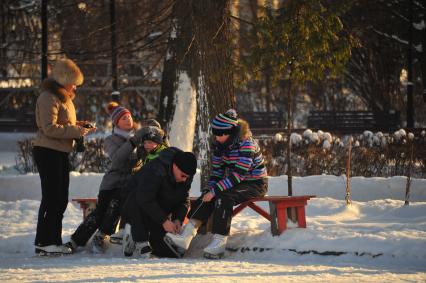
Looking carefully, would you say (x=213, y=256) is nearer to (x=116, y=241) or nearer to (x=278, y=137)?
(x=116, y=241)

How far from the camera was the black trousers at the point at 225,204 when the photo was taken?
9086 mm

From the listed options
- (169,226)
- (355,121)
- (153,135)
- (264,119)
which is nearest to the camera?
(169,226)

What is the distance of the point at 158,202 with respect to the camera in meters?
9.14

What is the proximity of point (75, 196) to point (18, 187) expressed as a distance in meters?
0.95

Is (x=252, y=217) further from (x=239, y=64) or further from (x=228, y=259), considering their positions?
(x=228, y=259)

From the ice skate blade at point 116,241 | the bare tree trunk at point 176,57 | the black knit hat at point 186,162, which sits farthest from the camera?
the bare tree trunk at point 176,57

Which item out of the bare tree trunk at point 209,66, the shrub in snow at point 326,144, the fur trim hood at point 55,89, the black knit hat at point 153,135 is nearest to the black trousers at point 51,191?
the fur trim hood at point 55,89

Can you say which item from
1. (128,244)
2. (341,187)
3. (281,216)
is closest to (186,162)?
(128,244)

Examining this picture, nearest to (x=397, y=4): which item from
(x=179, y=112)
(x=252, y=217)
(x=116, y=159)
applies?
(x=179, y=112)

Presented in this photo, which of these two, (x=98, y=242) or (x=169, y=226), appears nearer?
(x=169, y=226)

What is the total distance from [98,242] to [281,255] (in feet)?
6.16

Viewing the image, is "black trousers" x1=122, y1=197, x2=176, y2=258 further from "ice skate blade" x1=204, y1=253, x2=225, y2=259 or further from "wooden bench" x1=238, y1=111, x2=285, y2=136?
"wooden bench" x1=238, y1=111, x2=285, y2=136

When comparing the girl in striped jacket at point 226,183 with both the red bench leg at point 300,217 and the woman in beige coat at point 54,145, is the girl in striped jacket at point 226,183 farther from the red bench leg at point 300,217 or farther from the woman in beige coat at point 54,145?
the woman in beige coat at point 54,145

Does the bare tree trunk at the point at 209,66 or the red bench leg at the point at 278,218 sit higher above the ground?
the bare tree trunk at the point at 209,66
